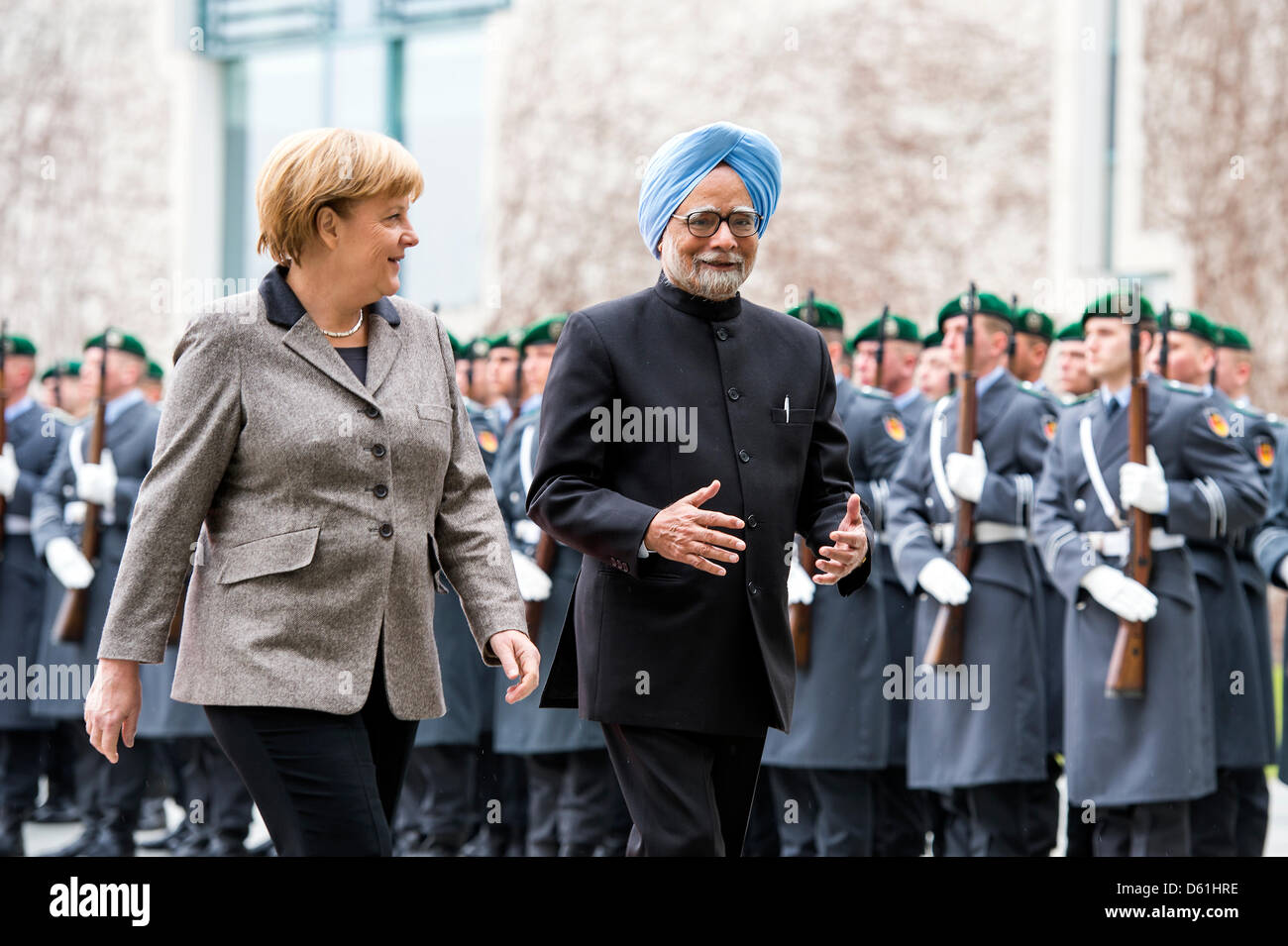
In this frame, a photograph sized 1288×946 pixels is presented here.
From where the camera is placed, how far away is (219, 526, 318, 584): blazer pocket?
10.9ft

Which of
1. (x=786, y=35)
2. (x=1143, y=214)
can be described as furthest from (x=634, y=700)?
(x=786, y=35)

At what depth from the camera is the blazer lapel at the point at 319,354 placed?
3.41 meters

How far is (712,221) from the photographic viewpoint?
373 centimetres

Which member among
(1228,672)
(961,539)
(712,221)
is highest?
(712,221)

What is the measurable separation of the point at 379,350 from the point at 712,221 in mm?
734

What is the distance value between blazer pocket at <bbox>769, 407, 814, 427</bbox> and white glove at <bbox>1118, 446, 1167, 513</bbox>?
2.52m

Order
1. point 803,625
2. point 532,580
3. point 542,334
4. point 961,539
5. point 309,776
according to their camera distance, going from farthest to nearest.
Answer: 1. point 542,334
2. point 532,580
3. point 803,625
4. point 961,539
5. point 309,776

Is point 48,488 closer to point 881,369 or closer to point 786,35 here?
point 881,369

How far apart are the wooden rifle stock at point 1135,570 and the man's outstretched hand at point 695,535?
3.01 metres

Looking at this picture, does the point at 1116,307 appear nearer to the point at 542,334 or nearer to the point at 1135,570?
the point at 1135,570

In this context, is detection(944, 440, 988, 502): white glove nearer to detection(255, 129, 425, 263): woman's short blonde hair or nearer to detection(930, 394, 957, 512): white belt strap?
detection(930, 394, 957, 512): white belt strap

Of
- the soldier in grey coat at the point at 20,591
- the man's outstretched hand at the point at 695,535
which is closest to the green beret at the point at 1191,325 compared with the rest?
the man's outstretched hand at the point at 695,535

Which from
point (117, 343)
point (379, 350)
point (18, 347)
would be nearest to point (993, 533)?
point (379, 350)

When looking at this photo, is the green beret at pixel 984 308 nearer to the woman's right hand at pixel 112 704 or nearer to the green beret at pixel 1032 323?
the green beret at pixel 1032 323
